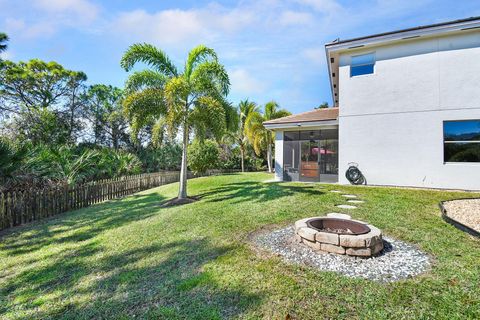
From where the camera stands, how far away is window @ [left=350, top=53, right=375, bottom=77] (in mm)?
11594

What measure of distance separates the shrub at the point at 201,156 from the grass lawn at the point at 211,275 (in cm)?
1359

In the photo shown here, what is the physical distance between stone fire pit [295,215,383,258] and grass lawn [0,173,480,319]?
0.73 m

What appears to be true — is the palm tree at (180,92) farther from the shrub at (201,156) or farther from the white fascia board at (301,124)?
the shrub at (201,156)

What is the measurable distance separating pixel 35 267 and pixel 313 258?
531cm

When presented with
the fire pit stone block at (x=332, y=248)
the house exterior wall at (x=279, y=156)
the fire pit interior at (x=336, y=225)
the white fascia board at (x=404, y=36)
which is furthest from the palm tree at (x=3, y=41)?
the fire pit stone block at (x=332, y=248)

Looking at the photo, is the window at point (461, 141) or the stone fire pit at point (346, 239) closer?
the stone fire pit at point (346, 239)

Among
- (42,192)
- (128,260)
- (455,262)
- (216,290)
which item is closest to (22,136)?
(42,192)

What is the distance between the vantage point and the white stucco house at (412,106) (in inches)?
391

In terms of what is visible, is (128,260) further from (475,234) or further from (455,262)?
(475,234)

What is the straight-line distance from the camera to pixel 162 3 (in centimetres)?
938

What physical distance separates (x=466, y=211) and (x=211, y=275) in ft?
23.6

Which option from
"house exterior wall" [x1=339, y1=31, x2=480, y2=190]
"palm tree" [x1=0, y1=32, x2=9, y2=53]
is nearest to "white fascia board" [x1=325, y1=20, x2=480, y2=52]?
"house exterior wall" [x1=339, y1=31, x2=480, y2=190]

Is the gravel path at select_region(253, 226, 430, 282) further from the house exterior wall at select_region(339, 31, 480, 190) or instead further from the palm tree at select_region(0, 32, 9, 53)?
the palm tree at select_region(0, 32, 9, 53)

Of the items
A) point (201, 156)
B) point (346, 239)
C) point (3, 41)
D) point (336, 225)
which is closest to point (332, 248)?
point (346, 239)
